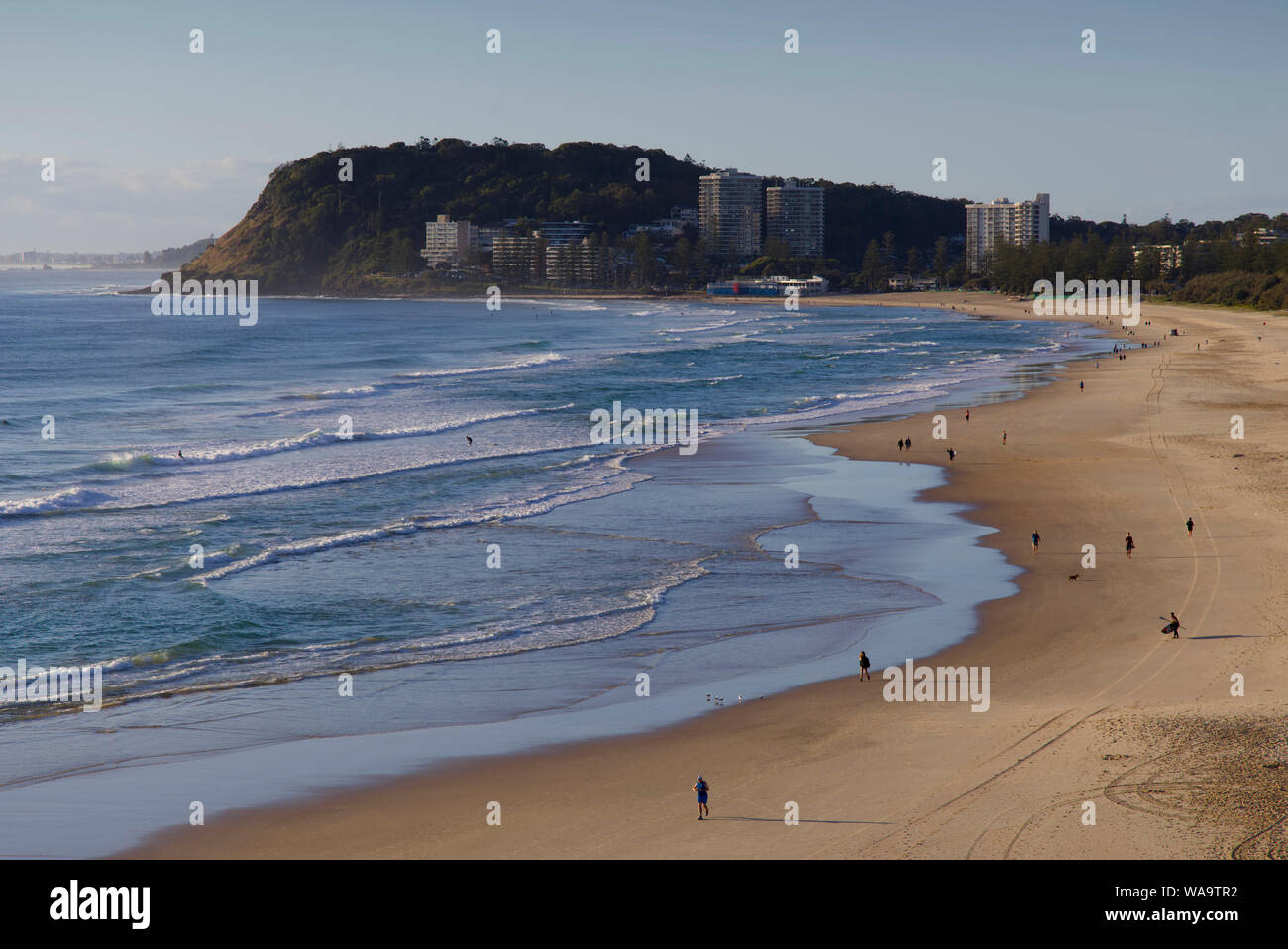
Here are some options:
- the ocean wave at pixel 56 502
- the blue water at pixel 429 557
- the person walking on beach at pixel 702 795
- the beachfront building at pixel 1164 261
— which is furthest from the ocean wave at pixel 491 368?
the beachfront building at pixel 1164 261

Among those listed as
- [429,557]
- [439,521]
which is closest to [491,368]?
[439,521]

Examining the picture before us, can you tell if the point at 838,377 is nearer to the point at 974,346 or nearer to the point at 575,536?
the point at 974,346

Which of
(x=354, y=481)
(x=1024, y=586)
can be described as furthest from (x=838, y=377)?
(x=1024, y=586)

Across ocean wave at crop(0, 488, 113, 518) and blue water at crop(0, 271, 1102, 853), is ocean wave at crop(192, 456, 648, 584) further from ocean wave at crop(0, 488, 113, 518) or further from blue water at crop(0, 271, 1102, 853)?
ocean wave at crop(0, 488, 113, 518)

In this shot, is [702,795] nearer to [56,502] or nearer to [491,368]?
[56,502]

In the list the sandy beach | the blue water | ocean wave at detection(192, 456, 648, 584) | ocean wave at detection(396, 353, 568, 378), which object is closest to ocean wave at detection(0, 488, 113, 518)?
the blue water

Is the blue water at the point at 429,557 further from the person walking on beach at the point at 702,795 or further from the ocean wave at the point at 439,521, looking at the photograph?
the person walking on beach at the point at 702,795

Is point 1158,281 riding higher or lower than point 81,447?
higher
